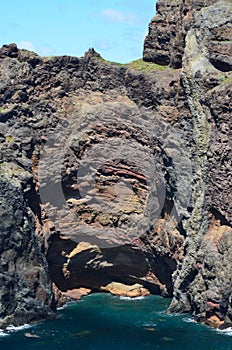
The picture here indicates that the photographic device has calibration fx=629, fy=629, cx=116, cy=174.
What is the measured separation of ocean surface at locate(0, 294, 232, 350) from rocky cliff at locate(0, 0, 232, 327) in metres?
2.99

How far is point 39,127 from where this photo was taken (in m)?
92.2

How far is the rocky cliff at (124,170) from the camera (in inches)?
3302

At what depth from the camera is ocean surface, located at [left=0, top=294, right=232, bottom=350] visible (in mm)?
73625

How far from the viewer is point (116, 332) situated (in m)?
78.5

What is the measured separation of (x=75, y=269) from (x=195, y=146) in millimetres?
26685

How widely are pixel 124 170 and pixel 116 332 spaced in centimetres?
2589

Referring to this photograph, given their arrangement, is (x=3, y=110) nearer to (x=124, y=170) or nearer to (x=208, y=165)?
(x=124, y=170)

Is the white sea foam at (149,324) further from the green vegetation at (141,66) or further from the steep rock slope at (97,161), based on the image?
the green vegetation at (141,66)

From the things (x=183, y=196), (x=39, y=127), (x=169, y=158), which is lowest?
(x=183, y=196)

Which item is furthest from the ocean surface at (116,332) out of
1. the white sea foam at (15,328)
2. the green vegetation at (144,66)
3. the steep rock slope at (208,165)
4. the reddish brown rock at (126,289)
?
the green vegetation at (144,66)

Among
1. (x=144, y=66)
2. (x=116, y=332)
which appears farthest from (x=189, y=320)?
(x=144, y=66)

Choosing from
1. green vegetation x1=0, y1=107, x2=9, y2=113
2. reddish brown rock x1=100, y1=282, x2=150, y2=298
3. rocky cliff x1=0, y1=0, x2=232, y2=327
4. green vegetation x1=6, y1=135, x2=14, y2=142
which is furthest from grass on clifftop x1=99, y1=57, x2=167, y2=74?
reddish brown rock x1=100, y1=282, x2=150, y2=298

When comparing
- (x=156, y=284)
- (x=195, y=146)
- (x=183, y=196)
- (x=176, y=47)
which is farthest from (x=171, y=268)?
(x=176, y=47)

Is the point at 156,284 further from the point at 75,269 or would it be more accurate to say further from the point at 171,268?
the point at 75,269
